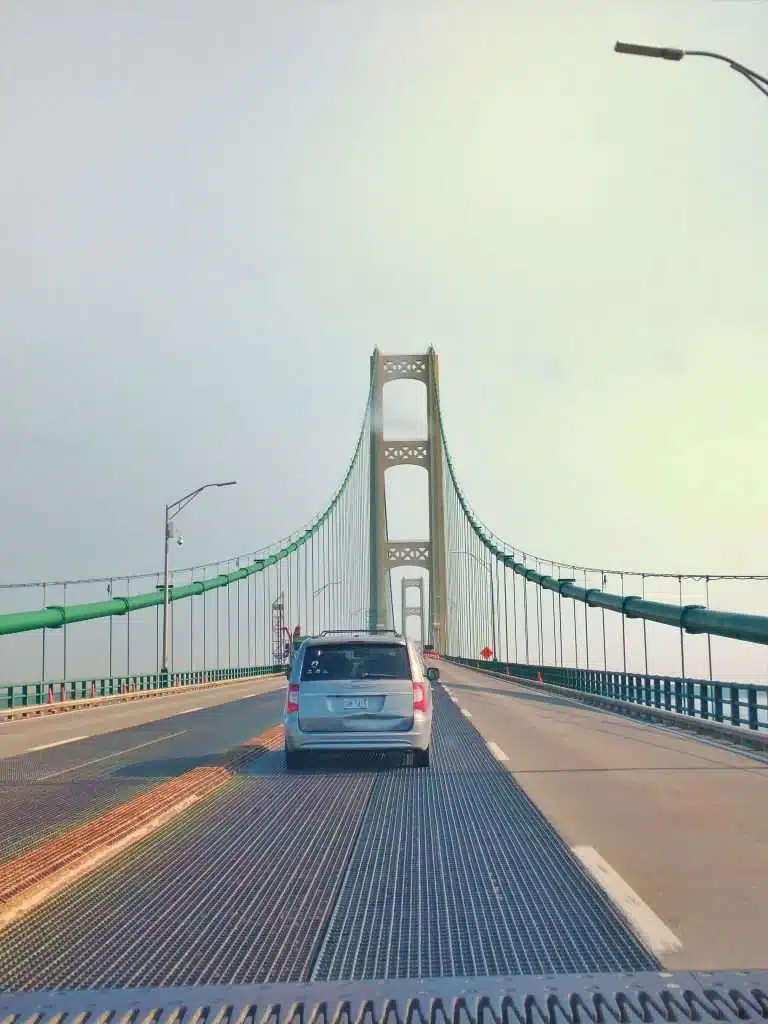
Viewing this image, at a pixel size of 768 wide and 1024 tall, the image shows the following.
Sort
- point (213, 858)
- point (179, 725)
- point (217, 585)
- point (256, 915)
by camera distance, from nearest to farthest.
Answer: point (256, 915), point (213, 858), point (179, 725), point (217, 585)

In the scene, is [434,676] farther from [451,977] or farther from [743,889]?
[451,977]

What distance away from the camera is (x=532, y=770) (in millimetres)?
14258

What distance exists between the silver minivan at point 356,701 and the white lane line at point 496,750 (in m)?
1.84

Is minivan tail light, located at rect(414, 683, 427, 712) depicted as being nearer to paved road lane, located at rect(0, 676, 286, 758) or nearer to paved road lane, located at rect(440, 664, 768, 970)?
paved road lane, located at rect(440, 664, 768, 970)

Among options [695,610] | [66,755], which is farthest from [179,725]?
[695,610]

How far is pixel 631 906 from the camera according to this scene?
6719mm

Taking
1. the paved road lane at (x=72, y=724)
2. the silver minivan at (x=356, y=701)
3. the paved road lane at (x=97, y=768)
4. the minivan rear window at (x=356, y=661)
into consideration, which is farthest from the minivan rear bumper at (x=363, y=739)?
the paved road lane at (x=72, y=724)

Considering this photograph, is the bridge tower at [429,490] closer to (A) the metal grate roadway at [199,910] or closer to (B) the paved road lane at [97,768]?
(B) the paved road lane at [97,768]

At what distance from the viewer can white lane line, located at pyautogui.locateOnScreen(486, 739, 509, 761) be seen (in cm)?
1569

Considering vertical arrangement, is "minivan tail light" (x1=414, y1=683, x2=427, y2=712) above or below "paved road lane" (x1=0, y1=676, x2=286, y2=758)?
above

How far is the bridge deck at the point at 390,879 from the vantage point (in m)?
5.66

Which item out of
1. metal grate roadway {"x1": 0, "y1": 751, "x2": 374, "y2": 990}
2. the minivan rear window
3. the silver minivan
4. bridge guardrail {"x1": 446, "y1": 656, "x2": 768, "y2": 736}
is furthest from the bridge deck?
bridge guardrail {"x1": 446, "y1": 656, "x2": 768, "y2": 736}

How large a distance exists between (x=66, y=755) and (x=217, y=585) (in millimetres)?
53363

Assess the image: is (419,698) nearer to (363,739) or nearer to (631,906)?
(363,739)
